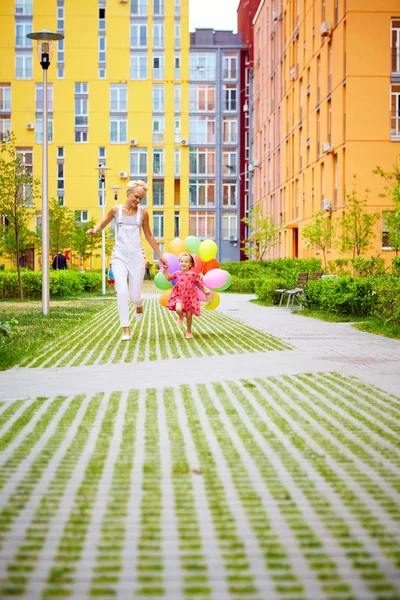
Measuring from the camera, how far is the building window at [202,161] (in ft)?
264

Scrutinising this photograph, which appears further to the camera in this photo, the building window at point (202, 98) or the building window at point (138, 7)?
the building window at point (202, 98)

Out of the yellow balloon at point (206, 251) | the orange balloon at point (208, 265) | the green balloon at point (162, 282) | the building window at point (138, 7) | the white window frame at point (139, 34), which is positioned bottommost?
the green balloon at point (162, 282)

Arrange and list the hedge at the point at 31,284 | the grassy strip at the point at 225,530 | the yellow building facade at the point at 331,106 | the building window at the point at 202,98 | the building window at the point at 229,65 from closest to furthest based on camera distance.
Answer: the grassy strip at the point at 225,530 < the hedge at the point at 31,284 < the yellow building facade at the point at 331,106 < the building window at the point at 202,98 < the building window at the point at 229,65

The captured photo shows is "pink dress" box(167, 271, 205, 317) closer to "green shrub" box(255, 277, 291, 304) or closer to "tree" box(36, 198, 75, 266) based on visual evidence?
"green shrub" box(255, 277, 291, 304)

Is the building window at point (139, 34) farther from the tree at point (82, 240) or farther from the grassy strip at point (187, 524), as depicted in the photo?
the grassy strip at point (187, 524)

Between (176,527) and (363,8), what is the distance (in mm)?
38884

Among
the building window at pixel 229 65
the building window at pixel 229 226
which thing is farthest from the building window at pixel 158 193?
the building window at pixel 229 65

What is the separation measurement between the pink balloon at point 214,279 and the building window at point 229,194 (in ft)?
222

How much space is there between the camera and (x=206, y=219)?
267ft

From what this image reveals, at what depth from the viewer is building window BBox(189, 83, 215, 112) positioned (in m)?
80.4

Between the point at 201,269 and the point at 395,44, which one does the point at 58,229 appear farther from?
the point at 201,269

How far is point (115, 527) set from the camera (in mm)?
3898

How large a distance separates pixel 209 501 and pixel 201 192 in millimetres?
77544

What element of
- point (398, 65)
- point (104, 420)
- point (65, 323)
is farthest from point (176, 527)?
point (398, 65)
